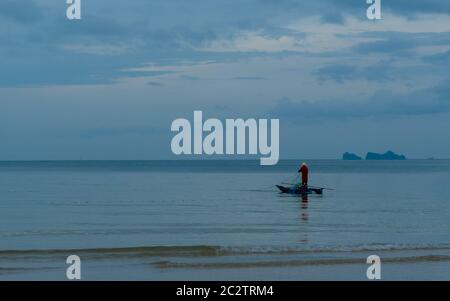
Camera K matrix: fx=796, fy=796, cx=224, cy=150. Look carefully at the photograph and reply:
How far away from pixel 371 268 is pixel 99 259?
26.7ft

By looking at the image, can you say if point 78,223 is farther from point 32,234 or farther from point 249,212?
point 249,212

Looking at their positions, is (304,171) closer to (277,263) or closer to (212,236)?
(212,236)

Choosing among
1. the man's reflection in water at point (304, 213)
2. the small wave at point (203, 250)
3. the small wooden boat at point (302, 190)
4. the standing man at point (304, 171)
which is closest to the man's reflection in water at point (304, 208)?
the man's reflection in water at point (304, 213)

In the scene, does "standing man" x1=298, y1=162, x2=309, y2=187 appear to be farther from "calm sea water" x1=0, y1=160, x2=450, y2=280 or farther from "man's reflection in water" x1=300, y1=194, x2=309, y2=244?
"calm sea water" x1=0, y1=160, x2=450, y2=280

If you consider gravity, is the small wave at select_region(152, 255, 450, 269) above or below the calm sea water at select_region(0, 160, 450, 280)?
below

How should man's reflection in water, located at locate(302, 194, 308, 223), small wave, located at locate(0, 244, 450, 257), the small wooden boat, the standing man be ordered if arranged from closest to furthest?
small wave, located at locate(0, 244, 450, 257) < man's reflection in water, located at locate(302, 194, 308, 223) < the standing man < the small wooden boat

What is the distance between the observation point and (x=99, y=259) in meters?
24.0

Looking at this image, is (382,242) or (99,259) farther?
(382,242)

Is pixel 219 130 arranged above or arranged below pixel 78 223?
above

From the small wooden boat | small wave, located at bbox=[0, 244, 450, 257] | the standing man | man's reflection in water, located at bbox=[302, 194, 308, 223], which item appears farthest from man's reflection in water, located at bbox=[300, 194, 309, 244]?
small wave, located at bbox=[0, 244, 450, 257]

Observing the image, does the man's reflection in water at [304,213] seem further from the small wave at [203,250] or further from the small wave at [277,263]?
the small wave at [277,263]

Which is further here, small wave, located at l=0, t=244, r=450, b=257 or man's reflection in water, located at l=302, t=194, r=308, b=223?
man's reflection in water, located at l=302, t=194, r=308, b=223
